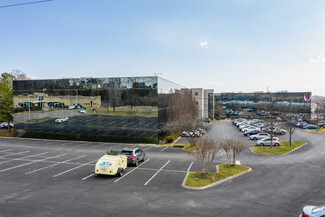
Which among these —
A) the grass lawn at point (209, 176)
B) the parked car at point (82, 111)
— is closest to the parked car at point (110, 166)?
the grass lawn at point (209, 176)

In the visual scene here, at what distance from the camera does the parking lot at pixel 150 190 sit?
10055 mm

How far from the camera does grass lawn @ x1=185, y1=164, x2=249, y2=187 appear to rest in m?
13.9

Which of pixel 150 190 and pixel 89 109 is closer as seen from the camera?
pixel 150 190

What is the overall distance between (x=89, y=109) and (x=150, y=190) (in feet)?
82.7

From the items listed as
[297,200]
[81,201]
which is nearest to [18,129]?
[81,201]

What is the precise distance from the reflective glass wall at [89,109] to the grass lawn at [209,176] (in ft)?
51.9

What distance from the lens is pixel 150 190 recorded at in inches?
507

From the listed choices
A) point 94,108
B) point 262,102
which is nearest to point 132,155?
point 94,108

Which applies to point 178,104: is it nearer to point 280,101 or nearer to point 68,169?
point 68,169

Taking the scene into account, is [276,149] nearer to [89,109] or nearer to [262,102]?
[89,109]

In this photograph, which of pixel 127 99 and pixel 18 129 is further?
pixel 18 129

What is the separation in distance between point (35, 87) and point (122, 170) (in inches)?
1181

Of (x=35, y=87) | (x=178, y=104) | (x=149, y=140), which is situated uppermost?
(x=35, y=87)

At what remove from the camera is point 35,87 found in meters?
37.5
